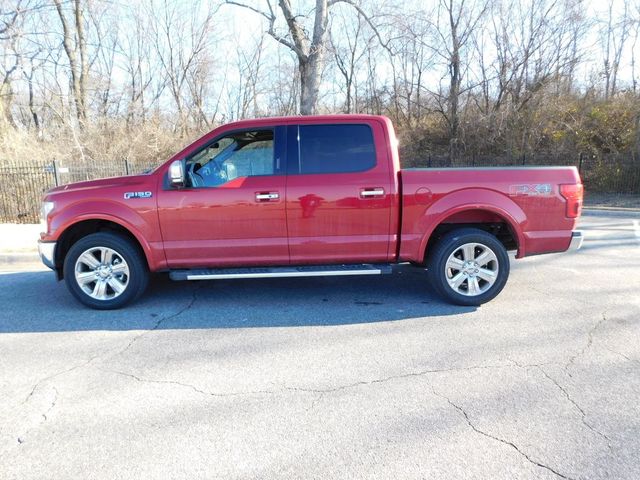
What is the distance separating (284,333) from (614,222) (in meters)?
10.9

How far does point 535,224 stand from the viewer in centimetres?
465

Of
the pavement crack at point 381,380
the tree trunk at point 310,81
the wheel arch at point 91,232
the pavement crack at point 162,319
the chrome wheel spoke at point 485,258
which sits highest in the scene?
the tree trunk at point 310,81

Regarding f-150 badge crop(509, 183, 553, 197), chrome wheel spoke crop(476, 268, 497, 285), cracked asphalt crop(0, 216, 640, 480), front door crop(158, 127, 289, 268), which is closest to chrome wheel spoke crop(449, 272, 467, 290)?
chrome wheel spoke crop(476, 268, 497, 285)

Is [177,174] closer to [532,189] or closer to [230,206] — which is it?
[230,206]

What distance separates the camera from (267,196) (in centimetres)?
449

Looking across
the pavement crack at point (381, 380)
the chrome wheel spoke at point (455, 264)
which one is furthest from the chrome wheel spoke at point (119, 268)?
the chrome wheel spoke at point (455, 264)

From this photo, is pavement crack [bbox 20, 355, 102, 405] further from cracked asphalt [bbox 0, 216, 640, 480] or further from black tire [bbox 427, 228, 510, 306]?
black tire [bbox 427, 228, 510, 306]

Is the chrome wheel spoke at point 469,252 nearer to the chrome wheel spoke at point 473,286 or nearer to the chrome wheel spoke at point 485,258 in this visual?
the chrome wheel spoke at point 485,258

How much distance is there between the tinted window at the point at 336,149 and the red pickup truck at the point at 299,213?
1cm

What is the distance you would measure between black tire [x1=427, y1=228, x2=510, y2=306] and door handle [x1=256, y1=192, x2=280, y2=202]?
1853mm

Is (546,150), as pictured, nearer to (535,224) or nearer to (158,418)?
(535,224)

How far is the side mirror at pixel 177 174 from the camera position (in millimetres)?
4395

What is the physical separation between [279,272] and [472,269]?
2.13 meters

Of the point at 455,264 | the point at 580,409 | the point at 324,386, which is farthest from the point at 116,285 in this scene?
the point at 580,409
